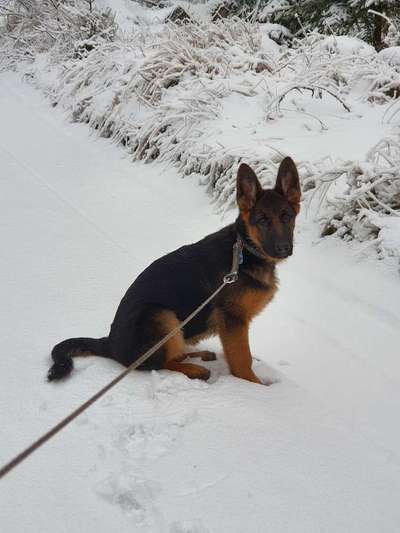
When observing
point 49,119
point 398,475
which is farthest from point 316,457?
point 49,119

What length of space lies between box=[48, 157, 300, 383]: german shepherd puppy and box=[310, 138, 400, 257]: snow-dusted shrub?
4.43 feet

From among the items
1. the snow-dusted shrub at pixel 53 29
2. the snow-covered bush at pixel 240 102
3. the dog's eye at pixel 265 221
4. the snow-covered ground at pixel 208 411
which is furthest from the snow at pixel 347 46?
the snow-dusted shrub at pixel 53 29

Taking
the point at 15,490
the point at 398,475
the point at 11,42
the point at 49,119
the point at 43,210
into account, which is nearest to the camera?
the point at 15,490

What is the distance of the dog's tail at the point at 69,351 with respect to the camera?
268cm

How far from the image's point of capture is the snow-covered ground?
74.6 inches

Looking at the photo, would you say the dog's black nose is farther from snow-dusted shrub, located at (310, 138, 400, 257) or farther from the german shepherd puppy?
snow-dusted shrub, located at (310, 138, 400, 257)

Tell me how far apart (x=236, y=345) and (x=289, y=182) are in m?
1.04

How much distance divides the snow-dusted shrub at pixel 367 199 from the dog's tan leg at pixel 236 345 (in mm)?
1633

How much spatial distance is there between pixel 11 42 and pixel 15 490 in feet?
50.4

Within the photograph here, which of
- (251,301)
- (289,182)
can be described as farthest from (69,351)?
(289,182)

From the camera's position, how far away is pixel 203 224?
508 cm

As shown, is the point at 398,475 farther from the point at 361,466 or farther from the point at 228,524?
the point at 228,524

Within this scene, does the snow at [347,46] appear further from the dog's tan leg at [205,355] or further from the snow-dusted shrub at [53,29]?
the snow-dusted shrub at [53,29]

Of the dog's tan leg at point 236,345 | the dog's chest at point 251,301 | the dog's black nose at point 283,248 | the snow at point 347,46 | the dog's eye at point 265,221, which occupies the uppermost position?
the snow at point 347,46
